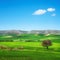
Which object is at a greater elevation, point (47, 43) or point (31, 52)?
point (47, 43)

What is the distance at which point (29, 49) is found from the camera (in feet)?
15.7

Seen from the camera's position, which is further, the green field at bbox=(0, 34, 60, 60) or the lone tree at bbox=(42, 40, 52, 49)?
the lone tree at bbox=(42, 40, 52, 49)

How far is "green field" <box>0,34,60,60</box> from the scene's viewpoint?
183 inches

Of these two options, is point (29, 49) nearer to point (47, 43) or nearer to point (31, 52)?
point (31, 52)

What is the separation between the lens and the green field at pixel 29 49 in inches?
183

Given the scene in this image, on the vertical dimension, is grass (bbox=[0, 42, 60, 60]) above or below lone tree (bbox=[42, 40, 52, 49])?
below

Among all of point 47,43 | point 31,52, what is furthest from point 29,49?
point 47,43

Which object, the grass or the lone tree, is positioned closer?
the grass

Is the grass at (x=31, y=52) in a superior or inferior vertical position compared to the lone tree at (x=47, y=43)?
inferior

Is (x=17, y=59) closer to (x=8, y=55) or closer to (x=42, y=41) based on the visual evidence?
(x=8, y=55)

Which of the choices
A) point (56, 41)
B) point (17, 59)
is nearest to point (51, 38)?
point (56, 41)

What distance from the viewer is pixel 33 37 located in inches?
192

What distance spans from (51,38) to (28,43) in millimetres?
437

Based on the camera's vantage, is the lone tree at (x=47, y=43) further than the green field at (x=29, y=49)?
Yes
